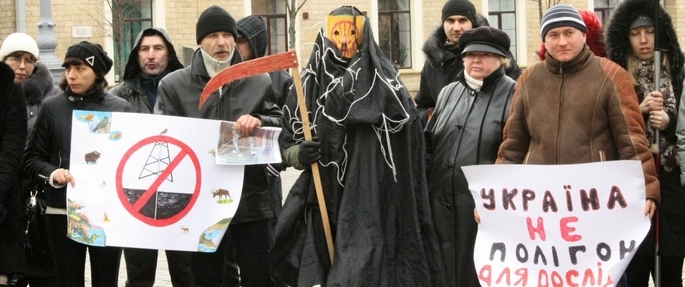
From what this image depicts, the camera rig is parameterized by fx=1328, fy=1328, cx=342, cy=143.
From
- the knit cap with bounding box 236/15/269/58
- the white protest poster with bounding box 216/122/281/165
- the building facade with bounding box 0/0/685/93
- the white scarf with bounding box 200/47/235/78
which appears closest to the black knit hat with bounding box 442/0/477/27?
the knit cap with bounding box 236/15/269/58

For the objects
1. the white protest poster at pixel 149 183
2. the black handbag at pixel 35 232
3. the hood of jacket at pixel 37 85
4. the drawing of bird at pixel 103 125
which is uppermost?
the hood of jacket at pixel 37 85

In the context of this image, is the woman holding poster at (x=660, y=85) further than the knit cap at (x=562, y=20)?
Yes

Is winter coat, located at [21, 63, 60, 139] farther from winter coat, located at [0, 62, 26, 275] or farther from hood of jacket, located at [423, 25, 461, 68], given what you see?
hood of jacket, located at [423, 25, 461, 68]

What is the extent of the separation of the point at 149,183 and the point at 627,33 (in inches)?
106

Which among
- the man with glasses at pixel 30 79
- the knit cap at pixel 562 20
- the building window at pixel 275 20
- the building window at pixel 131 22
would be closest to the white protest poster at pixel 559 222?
the knit cap at pixel 562 20

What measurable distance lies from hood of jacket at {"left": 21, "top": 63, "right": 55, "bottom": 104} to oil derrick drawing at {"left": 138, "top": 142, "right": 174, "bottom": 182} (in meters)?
1.46

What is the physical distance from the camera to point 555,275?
6352mm

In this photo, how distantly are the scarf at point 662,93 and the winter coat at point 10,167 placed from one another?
11.1 feet

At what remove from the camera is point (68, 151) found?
739cm

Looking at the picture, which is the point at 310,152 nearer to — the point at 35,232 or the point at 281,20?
the point at 35,232

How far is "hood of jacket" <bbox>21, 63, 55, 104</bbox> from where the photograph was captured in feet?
27.3

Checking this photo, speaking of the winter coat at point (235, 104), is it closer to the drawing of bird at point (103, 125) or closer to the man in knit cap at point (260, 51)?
the drawing of bird at point (103, 125)

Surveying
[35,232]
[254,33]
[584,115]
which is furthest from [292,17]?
[584,115]

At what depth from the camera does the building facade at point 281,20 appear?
3159cm
